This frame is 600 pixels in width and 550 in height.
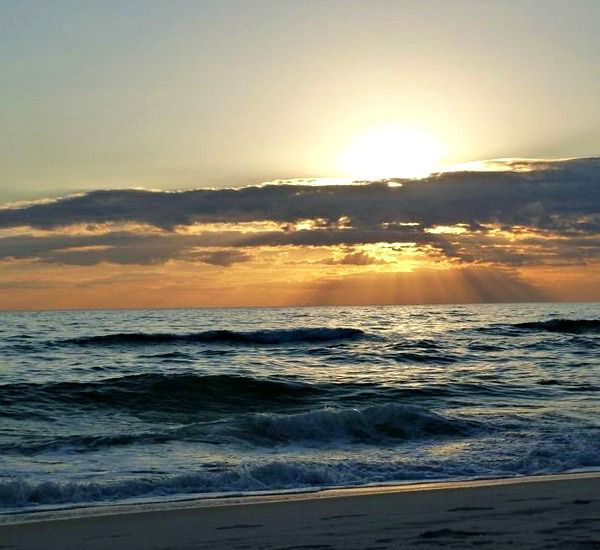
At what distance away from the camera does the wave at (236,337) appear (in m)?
42.6

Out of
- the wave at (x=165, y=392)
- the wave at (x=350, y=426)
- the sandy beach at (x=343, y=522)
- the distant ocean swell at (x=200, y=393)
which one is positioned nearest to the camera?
the sandy beach at (x=343, y=522)

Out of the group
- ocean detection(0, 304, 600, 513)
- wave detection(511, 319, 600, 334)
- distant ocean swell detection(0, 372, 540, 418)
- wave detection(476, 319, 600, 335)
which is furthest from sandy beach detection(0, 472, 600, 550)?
wave detection(511, 319, 600, 334)

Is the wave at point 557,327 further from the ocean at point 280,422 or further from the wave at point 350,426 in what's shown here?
the wave at point 350,426

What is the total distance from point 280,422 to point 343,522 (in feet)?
22.7

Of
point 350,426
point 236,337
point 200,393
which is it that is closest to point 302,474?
point 350,426

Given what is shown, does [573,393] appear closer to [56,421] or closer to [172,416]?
[172,416]

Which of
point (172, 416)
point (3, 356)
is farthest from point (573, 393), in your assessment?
point (3, 356)

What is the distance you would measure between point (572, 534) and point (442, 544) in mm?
1147

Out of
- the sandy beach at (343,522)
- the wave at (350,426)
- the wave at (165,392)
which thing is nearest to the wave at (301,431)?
the wave at (350,426)

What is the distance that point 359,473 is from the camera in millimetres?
11117

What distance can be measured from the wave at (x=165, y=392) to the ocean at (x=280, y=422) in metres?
0.07

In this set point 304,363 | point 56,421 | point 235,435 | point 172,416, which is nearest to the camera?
point 235,435

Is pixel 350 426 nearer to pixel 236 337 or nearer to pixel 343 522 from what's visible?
pixel 343 522

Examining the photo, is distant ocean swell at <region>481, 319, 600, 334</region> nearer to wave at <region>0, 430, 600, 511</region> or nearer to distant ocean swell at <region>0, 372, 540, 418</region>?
distant ocean swell at <region>0, 372, 540, 418</region>
